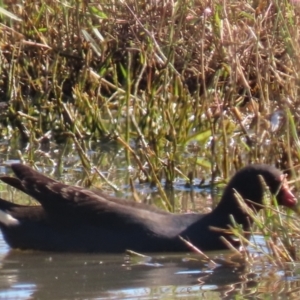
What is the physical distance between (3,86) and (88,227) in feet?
10.9

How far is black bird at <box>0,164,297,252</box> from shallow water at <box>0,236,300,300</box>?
5.6 inches

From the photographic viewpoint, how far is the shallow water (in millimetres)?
4992

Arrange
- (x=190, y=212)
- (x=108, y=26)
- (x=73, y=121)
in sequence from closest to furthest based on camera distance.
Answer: (x=190, y=212), (x=73, y=121), (x=108, y=26)

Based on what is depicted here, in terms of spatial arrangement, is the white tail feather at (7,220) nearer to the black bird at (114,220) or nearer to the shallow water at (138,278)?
the black bird at (114,220)

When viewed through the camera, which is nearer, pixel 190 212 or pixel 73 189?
pixel 73 189

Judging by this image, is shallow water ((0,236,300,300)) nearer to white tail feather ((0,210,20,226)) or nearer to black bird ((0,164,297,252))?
black bird ((0,164,297,252))

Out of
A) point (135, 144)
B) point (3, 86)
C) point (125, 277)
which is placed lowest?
point (125, 277)

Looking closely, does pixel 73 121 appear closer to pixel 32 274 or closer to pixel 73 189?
pixel 73 189

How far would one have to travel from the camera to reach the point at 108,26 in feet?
29.7

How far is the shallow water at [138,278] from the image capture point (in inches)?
197

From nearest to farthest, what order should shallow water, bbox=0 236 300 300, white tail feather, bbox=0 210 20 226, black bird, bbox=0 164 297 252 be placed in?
shallow water, bbox=0 236 300 300 < black bird, bbox=0 164 297 252 < white tail feather, bbox=0 210 20 226

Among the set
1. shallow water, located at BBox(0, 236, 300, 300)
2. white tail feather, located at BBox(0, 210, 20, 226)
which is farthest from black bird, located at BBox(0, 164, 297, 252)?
shallow water, located at BBox(0, 236, 300, 300)

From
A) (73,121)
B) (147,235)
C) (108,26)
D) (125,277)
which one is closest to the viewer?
(125,277)

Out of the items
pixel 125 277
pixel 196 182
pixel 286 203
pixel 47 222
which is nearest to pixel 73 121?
pixel 196 182
